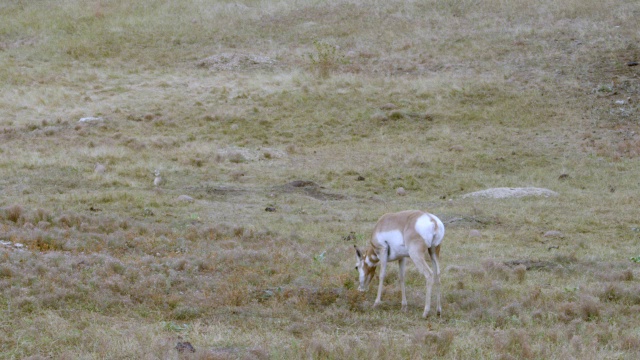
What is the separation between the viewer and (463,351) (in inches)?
308

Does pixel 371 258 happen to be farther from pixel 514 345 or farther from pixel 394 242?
pixel 514 345

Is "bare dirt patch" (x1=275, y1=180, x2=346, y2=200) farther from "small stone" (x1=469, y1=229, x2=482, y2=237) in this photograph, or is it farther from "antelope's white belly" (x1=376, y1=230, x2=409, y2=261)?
"antelope's white belly" (x1=376, y1=230, x2=409, y2=261)

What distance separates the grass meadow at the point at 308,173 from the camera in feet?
30.0

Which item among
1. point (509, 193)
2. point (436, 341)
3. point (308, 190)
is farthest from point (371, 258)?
point (509, 193)

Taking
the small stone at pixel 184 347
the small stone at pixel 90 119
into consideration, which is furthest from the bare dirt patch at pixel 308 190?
the small stone at pixel 184 347

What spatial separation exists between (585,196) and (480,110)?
11.3 meters

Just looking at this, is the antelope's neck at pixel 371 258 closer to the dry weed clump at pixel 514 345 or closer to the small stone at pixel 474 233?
the dry weed clump at pixel 514 345

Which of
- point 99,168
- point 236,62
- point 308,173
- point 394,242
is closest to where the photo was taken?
point 394,242

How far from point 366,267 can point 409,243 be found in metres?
1.45

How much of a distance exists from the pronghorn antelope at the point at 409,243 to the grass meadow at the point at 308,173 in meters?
0.58

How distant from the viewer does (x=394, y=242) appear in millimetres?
10031

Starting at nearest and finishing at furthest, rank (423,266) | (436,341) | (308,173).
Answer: (436,341) < (423,266) < (308,173)

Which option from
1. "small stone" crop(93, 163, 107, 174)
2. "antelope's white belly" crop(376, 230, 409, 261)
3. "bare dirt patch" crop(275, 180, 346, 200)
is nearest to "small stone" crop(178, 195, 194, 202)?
"bare dirt patch" crop(275, 180, 346, 200)

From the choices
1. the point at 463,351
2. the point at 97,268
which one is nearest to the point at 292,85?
the point at 97,268
